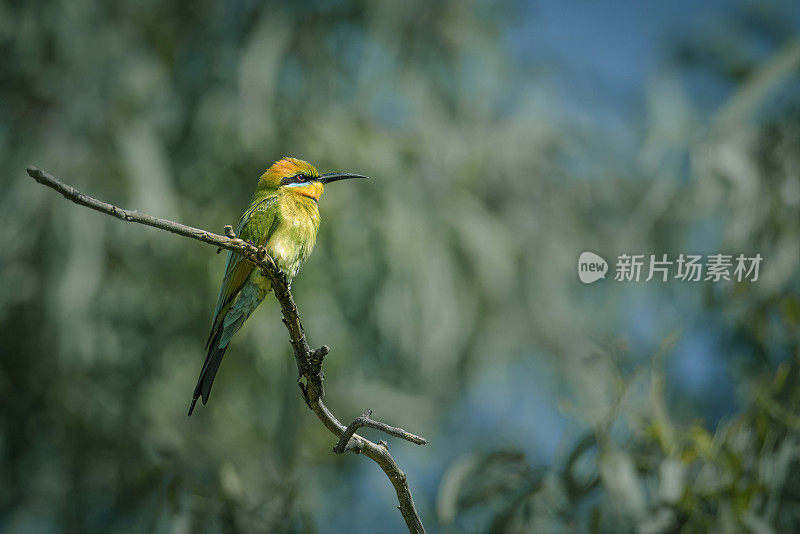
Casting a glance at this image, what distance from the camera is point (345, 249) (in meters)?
2.15

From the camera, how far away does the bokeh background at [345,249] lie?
5.90 feet

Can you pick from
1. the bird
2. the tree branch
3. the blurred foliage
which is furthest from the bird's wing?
the blurred foliage

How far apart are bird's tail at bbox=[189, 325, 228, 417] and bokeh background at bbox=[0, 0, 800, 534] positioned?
2.91 feet

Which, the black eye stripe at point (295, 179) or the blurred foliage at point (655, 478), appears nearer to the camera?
the black eye stripe at point (295, 179)

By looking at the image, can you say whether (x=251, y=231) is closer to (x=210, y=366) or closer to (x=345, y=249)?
(x=210, y=366)

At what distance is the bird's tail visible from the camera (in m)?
0.54

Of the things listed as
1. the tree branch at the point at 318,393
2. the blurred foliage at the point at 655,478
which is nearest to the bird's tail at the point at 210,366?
the tree branch at the point at 318,393

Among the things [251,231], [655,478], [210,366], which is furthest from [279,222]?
[655,478]

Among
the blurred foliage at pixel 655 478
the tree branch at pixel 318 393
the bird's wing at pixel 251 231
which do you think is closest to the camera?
the tree branch at pixel 318 393

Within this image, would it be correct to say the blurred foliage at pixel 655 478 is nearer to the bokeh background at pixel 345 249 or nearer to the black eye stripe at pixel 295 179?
the bokeh background at pixel 345 249

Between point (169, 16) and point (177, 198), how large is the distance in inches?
29.2

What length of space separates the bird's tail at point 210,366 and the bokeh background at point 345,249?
888mm

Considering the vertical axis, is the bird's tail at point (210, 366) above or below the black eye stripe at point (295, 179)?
below

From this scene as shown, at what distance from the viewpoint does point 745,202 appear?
186 centimetres
